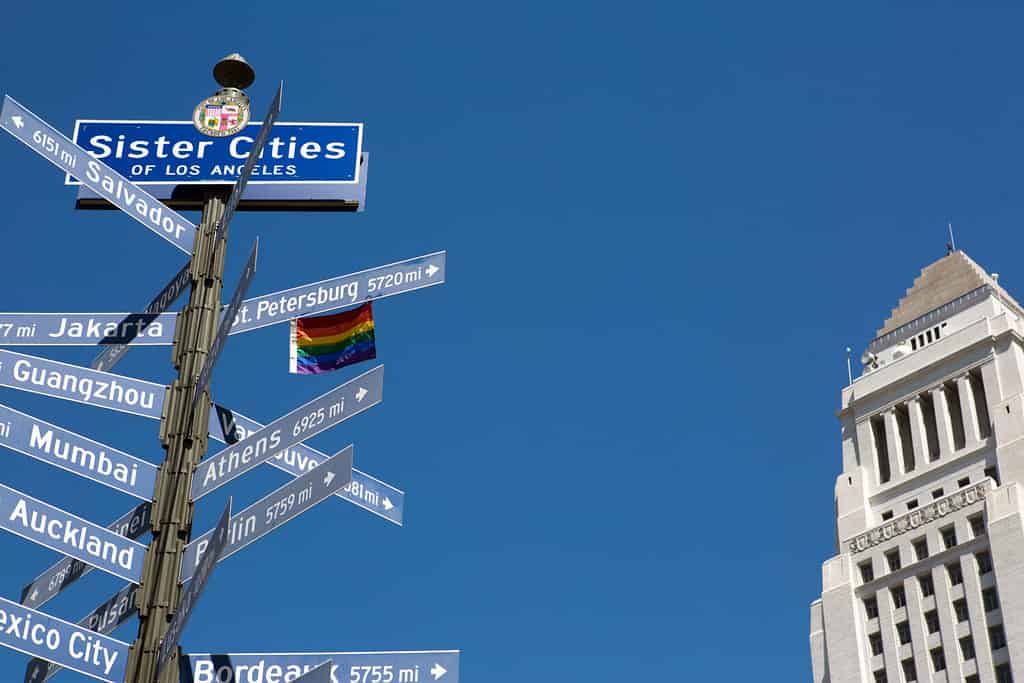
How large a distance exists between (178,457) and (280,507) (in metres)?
1.00

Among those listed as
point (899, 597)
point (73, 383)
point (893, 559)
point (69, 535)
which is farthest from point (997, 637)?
point (69, 535)

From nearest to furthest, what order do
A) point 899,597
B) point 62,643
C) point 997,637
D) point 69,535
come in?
point 62,643 → point 69,535 → point 997,637 → point 899,597

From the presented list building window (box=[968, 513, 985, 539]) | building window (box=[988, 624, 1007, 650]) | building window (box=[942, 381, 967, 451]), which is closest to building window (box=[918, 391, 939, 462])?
building window (box=[942, 381, 967, 451])

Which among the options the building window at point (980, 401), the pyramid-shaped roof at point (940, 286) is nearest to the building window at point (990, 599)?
the building window at point (980, 401)

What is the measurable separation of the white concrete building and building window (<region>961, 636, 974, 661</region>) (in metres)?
0.09

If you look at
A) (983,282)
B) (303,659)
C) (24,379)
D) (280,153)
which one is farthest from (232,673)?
(983,282)

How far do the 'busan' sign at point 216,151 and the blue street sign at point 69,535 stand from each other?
371cm

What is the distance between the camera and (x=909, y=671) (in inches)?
2712

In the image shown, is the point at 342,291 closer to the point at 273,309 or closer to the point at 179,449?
the point at 273,309

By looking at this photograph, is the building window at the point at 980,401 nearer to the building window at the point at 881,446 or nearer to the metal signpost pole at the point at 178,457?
the building window at the point at 881,446

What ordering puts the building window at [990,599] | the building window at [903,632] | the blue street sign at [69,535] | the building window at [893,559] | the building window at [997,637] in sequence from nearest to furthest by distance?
the blue street sign at [69,535]
the building window at [997,637]
the building window at [990,599]
the building window at [903,632]
the building window at [893,559]

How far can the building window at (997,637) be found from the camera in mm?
65625

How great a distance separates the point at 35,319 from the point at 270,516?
3.48 meters

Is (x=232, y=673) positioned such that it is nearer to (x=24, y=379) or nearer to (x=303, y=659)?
(x=303, y=659)
